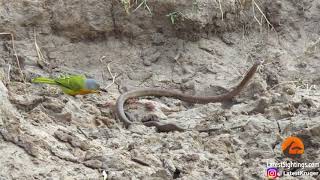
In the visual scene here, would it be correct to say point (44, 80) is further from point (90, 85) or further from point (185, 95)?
point (185, 95)

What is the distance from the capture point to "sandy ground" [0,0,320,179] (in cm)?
392

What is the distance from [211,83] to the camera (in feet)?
19.6

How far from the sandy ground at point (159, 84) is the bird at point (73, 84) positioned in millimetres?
80

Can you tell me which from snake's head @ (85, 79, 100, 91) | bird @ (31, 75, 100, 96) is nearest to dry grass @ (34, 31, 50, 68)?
bird @ (31, 75, 100, 96)

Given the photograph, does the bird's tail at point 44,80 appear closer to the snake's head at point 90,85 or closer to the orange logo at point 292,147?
the snake's head at point 90,85

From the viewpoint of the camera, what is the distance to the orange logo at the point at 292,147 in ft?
13.3

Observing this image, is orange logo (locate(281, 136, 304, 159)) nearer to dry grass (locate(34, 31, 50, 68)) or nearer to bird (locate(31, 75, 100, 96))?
bird (locate(31, 75, 100, 96))

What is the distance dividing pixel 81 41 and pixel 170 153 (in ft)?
8.06

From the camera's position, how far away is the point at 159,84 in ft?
19.9

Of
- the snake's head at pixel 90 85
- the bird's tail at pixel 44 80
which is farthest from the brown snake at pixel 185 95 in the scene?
the bird's tail at pixel 44 80

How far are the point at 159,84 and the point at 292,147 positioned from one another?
2.17 m

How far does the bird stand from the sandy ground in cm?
8

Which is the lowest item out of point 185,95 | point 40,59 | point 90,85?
point 185,95

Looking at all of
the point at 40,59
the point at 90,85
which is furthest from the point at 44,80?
the point at 40,59
